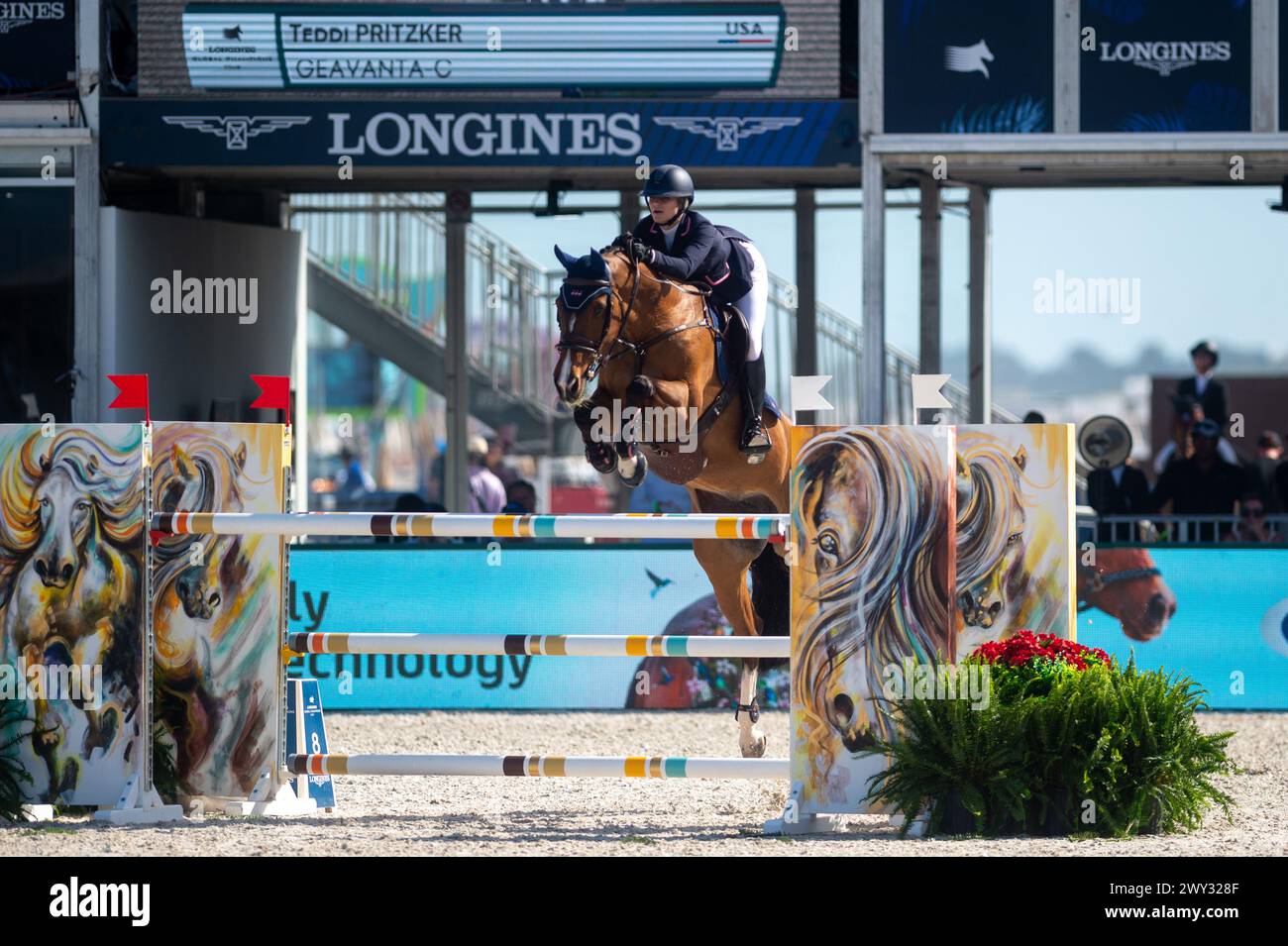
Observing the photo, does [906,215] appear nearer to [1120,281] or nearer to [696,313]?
[1120,281]

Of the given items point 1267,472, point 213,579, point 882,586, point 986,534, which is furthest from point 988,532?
point 1267,472

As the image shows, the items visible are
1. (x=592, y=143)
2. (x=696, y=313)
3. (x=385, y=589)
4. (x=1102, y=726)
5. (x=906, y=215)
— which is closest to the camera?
(x=1102, y=726)

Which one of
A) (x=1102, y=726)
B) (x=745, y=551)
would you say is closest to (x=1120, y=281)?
(x=745, y=551)

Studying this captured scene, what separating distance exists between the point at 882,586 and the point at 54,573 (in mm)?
3098

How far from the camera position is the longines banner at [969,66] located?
11.2m

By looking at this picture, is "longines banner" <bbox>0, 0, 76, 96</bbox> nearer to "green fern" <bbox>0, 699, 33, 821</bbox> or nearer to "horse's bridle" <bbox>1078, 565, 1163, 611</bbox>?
"green fern" <bbox>0, 699, 33, 821</bbox>

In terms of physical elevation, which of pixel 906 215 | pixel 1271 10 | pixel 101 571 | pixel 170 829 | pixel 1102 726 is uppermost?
pixel 1271 10

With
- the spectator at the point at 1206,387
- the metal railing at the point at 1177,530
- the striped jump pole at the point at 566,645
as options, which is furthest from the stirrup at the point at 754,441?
the spectator at the point at 1206,387

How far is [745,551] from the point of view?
7.91 m

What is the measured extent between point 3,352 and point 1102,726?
819 cm

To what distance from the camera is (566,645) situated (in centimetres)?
648

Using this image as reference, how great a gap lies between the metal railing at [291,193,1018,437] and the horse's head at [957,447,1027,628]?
295 inches

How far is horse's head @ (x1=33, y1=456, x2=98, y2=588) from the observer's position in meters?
6.71

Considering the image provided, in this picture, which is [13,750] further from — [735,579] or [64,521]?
[735,579]
